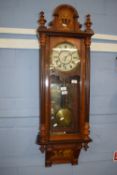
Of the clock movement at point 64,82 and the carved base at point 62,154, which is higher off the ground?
the clock movement at point 64,82

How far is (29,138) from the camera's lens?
1.71 m

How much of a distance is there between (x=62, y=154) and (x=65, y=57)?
0.86m

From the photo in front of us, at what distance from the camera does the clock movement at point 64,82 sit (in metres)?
1.51

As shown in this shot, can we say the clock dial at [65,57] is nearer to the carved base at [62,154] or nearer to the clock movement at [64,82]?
the clock movement at [64,82]

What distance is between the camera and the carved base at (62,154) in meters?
1.56

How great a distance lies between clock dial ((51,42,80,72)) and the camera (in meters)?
1.55

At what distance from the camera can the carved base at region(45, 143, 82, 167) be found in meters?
1.56

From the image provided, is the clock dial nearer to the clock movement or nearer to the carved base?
the clock movement

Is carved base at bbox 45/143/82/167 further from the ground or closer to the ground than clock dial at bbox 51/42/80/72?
closer to the ground

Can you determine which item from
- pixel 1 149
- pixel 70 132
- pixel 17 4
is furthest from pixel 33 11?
pixel 1 149

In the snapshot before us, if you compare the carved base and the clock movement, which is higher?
the clock movement

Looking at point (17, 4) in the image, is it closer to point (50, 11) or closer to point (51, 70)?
point (50, 11)

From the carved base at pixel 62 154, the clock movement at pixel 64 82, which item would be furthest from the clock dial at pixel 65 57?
the carved base at pixel 62 154

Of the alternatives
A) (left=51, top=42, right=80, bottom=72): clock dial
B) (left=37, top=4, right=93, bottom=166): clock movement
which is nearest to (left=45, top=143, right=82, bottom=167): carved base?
(left=37, top=4, right=93, bottom=166): clock movement
